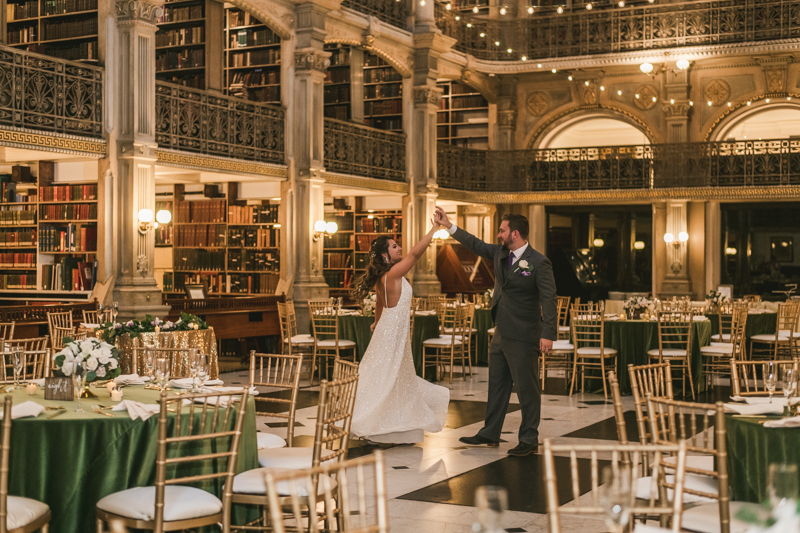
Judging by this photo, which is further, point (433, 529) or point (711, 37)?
point (711, 37)

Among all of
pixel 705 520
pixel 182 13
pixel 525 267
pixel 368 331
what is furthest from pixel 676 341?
pixel 182 13

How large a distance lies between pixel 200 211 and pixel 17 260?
3714mm

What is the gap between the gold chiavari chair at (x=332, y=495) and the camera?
2.20m

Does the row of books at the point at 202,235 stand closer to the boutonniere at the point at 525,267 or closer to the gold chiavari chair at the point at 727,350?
the gold chiavari chair at the point at 727,350

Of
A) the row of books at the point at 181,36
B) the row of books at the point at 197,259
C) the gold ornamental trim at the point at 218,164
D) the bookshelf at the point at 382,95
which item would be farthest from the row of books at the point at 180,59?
the bookshelf at the point at 382,95

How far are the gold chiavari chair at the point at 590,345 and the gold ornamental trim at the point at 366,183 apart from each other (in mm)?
5531

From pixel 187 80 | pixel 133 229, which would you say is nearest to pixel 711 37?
pixel 187 80

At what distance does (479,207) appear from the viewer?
20.0m

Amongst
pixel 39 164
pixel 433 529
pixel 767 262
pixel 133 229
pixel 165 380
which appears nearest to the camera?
pixel 165 380

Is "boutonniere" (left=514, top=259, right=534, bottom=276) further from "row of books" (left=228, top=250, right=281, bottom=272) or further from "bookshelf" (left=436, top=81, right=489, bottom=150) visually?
"bookshelf" (left=436, top=81, right=489, bottom=150)

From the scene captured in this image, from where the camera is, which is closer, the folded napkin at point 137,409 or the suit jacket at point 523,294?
the folded napkin at point 137,409

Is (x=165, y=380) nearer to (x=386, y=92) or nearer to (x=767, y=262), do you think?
(x=386, y=92)

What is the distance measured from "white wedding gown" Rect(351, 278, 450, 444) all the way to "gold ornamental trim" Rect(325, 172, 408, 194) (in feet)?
26.4

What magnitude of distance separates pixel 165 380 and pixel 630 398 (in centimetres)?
685
